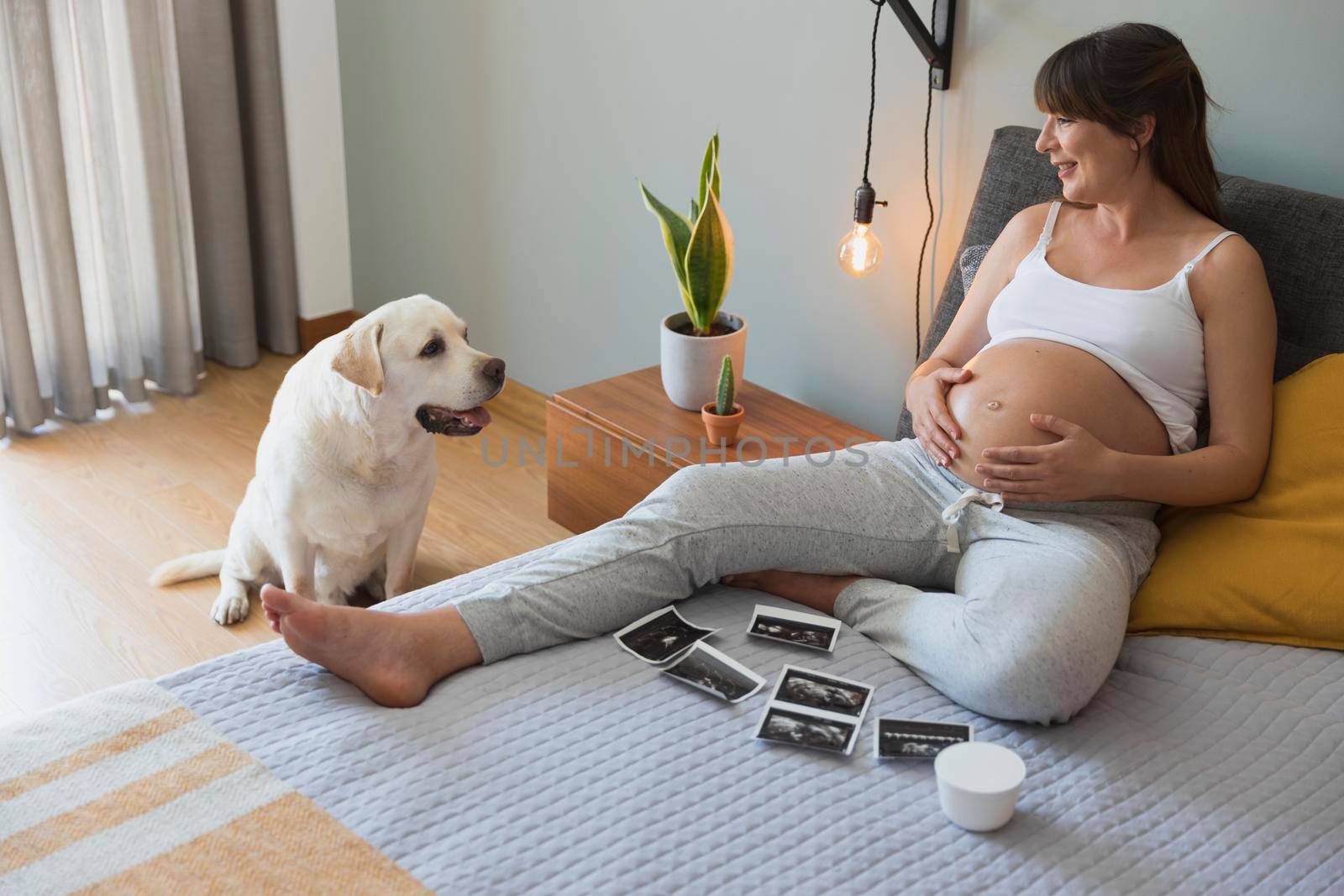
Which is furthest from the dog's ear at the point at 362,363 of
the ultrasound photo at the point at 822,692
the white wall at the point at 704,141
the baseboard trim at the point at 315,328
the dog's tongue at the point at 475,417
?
the baseboard trim at the point at 315,328

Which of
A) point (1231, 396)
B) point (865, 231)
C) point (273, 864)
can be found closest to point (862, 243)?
point (865, 231)

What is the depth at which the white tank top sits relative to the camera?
1.70 meters

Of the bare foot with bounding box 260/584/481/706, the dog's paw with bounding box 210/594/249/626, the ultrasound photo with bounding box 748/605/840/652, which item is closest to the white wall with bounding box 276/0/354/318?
the dog's paw with bounding box 210/594/249/626

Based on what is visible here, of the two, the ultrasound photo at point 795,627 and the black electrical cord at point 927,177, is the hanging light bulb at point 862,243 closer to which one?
the black electrical cord at point 927,177

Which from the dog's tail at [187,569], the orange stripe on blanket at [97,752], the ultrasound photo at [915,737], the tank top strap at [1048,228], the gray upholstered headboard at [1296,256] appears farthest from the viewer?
the dog's tail at [187,569]

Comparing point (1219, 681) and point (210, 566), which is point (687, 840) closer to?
point (1219, 681)

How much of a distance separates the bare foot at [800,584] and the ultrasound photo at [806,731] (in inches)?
11.3

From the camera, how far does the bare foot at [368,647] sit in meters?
1.47

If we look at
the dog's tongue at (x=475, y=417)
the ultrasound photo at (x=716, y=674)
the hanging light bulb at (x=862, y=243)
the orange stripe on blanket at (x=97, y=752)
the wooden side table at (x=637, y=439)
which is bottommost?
the wooden side table at (x=637, y=439)

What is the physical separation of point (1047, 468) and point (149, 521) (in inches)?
77.0

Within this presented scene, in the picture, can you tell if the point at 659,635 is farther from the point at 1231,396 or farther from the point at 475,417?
the point at 1231,396

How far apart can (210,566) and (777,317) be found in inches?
50.6

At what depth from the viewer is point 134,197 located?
10.6 ft

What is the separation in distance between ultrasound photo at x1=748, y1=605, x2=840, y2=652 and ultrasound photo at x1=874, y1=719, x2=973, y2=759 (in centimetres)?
18
